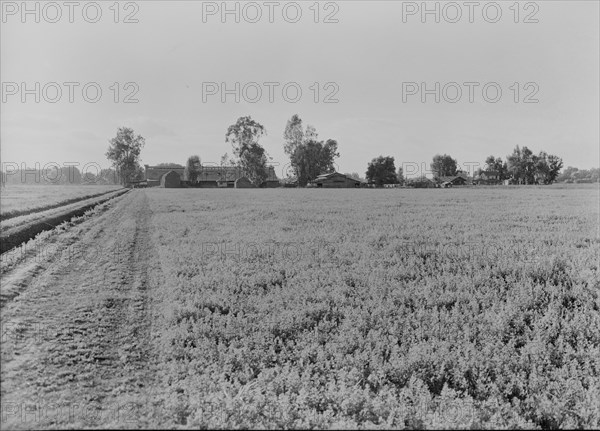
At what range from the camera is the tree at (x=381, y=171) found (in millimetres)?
75625

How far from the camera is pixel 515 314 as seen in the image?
7.41 metres

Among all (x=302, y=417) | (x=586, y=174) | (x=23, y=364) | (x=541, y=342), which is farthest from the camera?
(x=586, y=174)

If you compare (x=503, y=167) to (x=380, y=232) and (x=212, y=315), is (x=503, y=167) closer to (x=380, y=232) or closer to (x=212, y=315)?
(x=380, y=232)

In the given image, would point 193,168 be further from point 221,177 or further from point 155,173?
point 155,173

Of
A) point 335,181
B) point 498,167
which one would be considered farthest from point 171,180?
point 498,167

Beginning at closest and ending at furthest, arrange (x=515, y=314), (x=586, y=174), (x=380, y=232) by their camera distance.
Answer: (x=515, y=314), (x=380, y=232), (x=586, y=174)

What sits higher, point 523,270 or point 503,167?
point 503,167

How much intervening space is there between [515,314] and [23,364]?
28.2 ft

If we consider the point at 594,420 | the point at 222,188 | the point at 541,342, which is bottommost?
the point at 594,420

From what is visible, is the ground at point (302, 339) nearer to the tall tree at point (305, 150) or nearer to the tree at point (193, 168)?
the tall tree at point (305, 150)

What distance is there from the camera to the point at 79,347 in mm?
5879

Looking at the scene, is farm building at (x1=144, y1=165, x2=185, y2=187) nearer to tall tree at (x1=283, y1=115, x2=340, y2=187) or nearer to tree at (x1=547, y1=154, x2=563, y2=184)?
tall tree at (x1=283, y1=115, x2=340, y2=187)

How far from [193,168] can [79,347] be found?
2178 inches

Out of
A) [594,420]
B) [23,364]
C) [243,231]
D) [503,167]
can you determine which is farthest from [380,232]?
[503,167]
